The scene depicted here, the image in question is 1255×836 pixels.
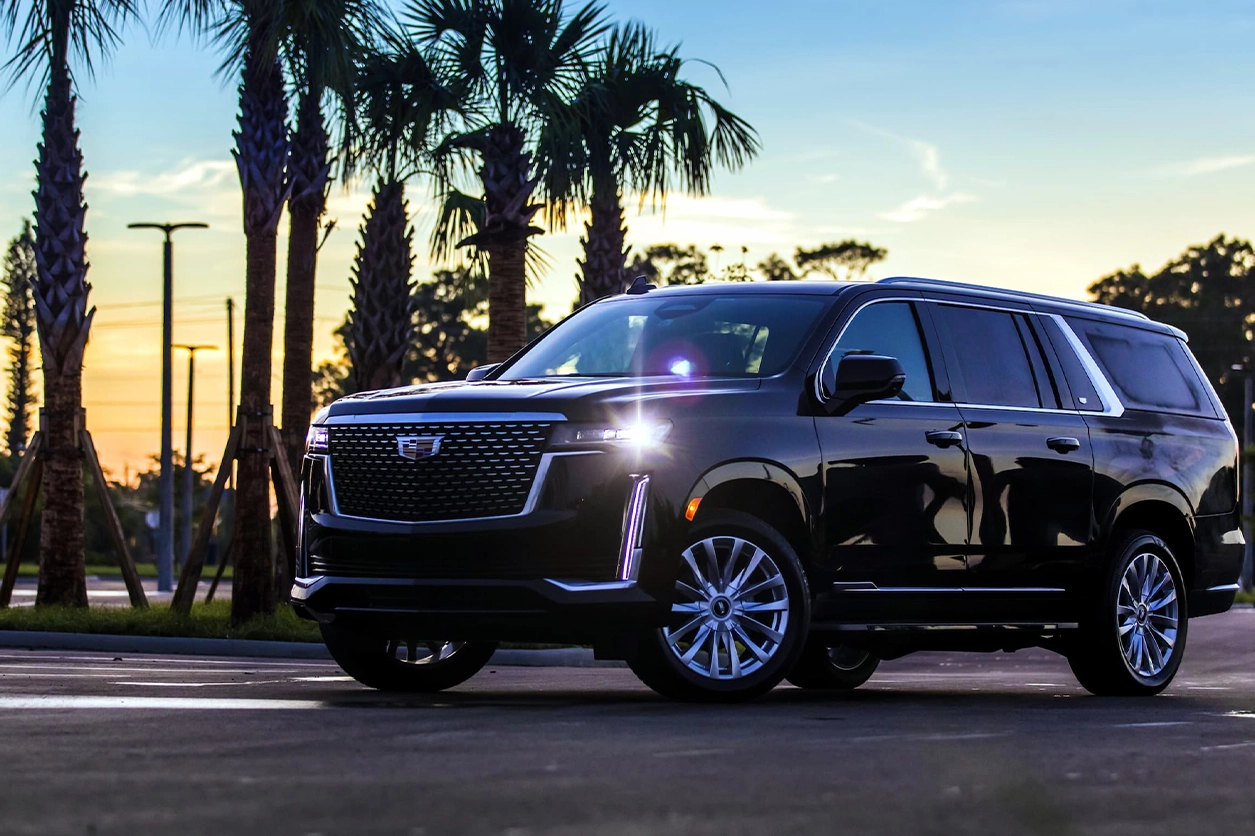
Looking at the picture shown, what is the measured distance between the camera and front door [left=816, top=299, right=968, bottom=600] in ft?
30.5

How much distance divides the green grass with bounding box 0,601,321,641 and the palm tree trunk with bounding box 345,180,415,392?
6467 millimetres

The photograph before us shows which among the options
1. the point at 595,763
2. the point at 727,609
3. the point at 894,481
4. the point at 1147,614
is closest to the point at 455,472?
the point at 727,609

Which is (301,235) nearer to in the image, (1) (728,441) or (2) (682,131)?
(2) (682,131)

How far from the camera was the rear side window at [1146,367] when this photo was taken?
1131cm

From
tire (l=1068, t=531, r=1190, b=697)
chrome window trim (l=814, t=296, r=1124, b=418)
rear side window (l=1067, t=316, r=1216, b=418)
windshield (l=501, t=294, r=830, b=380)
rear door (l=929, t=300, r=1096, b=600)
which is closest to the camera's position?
windshield (l=501, t=294, r=830, b=380)

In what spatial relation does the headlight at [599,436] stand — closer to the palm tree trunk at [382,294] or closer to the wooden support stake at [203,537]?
the wooden support stake at [203,537]

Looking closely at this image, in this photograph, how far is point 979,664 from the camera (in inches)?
754

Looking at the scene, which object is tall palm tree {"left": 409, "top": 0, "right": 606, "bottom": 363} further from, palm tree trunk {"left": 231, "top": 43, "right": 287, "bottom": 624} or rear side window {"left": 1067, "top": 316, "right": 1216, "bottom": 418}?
rear side window {"left": 1067, "top": 316, "right": 1216, "bottom": 418}

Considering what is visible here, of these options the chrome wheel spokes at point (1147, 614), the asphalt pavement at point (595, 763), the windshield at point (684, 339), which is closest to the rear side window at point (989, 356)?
the windshield at point (684, 339)

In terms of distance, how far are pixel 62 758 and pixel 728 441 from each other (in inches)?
140

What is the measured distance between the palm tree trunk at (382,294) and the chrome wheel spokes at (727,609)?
16.8m

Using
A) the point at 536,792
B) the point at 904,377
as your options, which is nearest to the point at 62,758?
the point at 536,792

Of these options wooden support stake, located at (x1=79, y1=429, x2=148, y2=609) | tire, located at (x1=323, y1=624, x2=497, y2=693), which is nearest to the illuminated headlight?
tire, located at (x1=323, y1=624, x2=497, y2=693)

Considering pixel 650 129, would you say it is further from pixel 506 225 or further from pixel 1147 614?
pixel 1147 614
